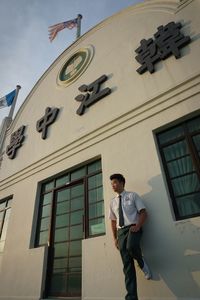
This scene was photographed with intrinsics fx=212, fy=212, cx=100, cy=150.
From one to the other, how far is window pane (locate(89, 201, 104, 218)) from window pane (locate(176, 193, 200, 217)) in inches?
58.1

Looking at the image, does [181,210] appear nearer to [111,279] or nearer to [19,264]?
[111,279]

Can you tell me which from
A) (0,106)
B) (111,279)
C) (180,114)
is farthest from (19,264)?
(0,106)

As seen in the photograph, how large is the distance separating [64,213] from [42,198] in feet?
3.18

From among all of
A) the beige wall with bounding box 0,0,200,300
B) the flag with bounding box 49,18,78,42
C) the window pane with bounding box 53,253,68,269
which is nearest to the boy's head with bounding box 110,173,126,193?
the beige wall with bounding box 0,0,200,300

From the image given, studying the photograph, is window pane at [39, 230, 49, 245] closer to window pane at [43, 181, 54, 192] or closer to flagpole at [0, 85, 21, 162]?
window pane at [43, 181, 54, 192]

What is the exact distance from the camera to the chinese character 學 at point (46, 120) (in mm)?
6191

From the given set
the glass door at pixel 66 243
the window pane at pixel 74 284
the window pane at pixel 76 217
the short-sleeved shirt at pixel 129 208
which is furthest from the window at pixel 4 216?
the short-sleeved shirt at pixel 129 208

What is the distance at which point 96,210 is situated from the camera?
4164 mm

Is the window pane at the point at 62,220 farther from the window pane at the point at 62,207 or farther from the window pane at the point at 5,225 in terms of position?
the window pane at the point at 5,225

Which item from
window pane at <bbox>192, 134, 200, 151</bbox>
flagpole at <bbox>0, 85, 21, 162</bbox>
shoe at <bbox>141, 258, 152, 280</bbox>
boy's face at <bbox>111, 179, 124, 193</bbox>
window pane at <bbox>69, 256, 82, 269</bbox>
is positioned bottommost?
shoe at <bbox>141, 258, 152, 280</bbox>

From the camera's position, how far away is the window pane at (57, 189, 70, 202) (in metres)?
4.93

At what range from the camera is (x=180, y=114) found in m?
3.62

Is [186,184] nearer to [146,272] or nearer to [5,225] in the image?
[146,272]

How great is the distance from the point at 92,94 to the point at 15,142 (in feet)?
11.4
